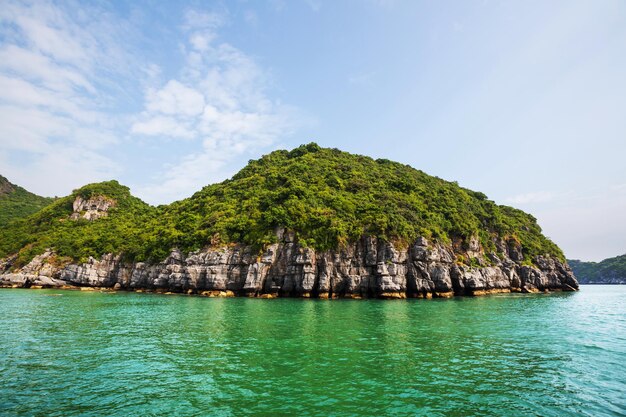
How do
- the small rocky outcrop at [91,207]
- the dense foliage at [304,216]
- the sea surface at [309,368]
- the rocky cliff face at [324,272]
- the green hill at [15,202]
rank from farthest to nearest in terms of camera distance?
the green hill at [15,202] → the small rocky outcrop at [91,207] → the dense foliage at [304,216] → the rocky cliff face at [324,272] → the sea surface at [309,368]

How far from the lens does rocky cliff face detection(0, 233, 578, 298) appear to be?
186 ft

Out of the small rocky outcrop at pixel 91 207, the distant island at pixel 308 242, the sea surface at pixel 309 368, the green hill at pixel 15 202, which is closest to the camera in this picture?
the sea surface at pixel 309 368

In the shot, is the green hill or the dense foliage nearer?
the dense foliage

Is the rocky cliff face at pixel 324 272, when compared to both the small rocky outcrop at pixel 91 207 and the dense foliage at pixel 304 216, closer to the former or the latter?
the dense foliage at pixel 304 216

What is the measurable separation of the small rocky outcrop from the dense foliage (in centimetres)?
242

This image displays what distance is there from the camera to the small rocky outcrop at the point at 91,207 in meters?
107

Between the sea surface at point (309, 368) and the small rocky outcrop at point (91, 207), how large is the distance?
90960 mm

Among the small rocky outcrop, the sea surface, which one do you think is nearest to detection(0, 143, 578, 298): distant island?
the small rocky outcrop

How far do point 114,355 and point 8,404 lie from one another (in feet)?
22.6

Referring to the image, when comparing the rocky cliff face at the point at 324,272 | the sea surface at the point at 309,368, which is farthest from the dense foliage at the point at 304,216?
the sea surface at the point at 309,368

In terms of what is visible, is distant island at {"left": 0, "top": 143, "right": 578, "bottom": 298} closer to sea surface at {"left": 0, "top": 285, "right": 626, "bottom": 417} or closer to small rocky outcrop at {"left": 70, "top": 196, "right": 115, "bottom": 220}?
small rocky outcrop at {"left": 70, "top": 196, "right": 115, "bottom": 220}

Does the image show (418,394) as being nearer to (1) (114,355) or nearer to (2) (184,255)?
(1) (114,355)

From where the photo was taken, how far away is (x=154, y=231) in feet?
262

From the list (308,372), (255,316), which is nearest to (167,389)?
(308,372)
